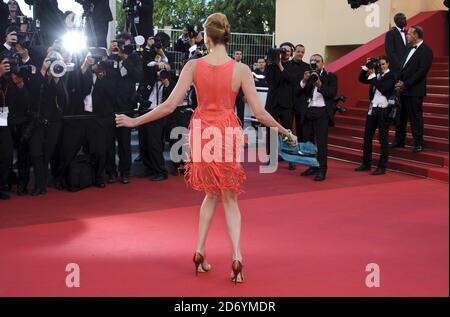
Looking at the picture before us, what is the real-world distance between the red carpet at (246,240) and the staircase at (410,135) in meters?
0.54

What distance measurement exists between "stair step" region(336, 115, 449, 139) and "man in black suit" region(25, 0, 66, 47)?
5.04 m

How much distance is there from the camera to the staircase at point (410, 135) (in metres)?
8.83

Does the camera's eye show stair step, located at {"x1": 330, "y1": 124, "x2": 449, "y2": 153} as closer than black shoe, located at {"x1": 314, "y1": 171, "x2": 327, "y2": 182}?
No

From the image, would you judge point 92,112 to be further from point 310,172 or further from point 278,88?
point 310,172

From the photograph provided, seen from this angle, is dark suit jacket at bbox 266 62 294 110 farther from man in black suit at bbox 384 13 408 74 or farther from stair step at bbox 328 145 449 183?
man in black suit at bbox 384 13 408 74

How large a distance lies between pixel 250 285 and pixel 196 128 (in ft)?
3.71

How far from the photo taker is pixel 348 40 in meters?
15.5

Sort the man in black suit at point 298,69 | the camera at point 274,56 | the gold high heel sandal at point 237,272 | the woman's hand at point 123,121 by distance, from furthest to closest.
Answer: the man in black suit at point 298,69 < the camera at point 274,56 < the gold high heel sandal at point 237,272 < the woman's hand at point 123,121

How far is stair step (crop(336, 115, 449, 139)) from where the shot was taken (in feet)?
31.0

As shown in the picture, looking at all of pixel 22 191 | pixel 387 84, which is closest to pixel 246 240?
pixel 22 191

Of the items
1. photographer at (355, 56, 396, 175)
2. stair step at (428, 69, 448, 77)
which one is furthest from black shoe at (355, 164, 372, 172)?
stair step at (428, 69, 448, 77)

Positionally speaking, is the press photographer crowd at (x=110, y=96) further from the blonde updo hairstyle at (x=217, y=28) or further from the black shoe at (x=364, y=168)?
the blonde updo hairstyle at (x=217, y=28)

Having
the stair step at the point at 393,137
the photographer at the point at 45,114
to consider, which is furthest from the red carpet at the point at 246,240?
the stair step at the point at 393,137

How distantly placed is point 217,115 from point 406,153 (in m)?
5.77
